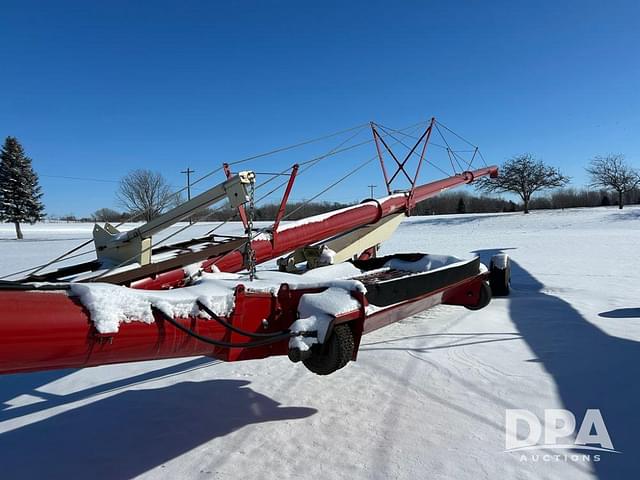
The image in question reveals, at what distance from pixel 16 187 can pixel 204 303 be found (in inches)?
1874

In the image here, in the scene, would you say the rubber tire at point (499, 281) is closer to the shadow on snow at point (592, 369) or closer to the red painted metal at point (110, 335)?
the shadow on snow at point (592, 369)

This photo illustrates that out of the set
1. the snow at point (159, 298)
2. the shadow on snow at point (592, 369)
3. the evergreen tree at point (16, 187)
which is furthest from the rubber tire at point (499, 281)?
the evergreen tree at point (16, 187)

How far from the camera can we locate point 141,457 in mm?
3100

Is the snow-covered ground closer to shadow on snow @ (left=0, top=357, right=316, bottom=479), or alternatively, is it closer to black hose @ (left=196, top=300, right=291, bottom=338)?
shadow on snow @ (left=0, top=357, right=316, bottom=479)

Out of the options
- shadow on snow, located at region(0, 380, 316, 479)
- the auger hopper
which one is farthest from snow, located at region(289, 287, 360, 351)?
shadow on snow, located at region(0, 380, 316, 479)

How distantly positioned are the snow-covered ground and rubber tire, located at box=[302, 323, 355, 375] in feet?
1.83

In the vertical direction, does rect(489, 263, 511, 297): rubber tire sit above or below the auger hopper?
below

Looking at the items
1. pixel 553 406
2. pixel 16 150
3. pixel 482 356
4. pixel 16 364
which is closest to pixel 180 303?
pixel 16 364

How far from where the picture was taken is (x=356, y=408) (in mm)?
3760

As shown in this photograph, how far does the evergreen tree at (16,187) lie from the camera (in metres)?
41.1

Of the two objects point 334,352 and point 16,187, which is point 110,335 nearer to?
point 334,352

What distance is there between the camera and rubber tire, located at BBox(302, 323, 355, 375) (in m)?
3.09

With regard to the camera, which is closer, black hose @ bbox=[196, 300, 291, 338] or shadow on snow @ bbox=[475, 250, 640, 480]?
black hose @ bbox=[196, 300, 291, 338]

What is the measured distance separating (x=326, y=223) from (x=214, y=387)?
2837 mm
